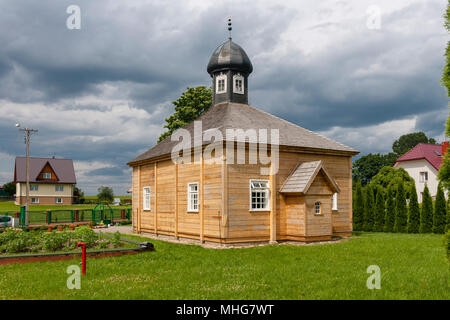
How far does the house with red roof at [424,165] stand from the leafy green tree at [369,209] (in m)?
25.4

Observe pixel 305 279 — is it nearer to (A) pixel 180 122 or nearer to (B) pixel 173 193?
(B) pixel 173 193

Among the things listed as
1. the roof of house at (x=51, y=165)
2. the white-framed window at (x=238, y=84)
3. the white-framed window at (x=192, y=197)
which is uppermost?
the white-framed window at (x=238, y=84)

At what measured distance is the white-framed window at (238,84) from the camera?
22.0 metres

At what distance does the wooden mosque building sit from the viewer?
53.1 feet

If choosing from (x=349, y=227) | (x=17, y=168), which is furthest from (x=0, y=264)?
(x=17, y=168)

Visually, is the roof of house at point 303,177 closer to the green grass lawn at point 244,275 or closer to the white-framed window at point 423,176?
the green grass lawn at point 244,275

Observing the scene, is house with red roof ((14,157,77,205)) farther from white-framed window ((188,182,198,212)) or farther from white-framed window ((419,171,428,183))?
white-framed window ((188,182,198,212))

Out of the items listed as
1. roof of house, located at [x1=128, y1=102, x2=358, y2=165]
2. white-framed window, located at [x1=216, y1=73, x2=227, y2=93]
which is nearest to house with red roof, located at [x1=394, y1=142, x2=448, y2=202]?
roof of house, located at [x1=128, y1=102, x2=358, y2=165]

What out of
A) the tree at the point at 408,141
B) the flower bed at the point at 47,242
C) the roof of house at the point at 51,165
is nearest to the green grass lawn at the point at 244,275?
the flower bed at the point at 47,242

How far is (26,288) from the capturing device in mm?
8742

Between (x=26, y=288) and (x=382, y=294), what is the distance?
288 inches

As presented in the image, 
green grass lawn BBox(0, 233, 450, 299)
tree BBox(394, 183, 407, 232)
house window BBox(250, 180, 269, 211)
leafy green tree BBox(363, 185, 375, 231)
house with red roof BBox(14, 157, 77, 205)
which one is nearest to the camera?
green grass lawn BBox(0, 233, 450, 299)

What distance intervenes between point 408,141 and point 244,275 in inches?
2883

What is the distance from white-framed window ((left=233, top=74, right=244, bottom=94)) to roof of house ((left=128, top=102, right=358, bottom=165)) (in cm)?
86
